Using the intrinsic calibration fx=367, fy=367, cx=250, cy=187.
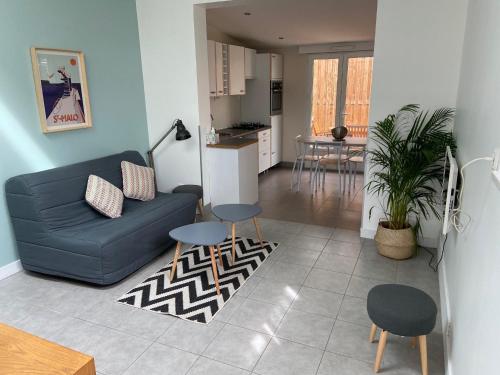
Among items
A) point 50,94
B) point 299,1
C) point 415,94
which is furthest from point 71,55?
point 415,94

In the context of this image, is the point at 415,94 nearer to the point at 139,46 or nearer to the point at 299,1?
the point at 299,1

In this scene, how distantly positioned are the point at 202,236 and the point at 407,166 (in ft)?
5.63

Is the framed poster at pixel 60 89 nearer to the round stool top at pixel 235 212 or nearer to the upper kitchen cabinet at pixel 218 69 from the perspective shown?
the round stool top at pixel 235 212

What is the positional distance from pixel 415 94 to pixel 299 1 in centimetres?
163

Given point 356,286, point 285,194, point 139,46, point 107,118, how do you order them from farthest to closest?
point 285,194 → point 139,46 → point 107,118 → point 356,286

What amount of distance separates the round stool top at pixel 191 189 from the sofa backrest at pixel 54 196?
0.92m

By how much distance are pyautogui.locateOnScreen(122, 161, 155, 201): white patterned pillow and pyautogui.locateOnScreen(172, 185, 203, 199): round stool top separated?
41 centimetres

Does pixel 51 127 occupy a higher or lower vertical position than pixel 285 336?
higher

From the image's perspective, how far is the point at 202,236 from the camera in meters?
2.73

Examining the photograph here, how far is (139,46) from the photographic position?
4.04 metres

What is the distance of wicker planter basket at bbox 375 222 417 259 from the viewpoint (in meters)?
3.07

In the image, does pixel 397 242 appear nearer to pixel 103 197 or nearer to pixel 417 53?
pixel 417 53

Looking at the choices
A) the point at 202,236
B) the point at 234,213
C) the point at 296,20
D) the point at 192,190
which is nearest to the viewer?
the point at 202,236

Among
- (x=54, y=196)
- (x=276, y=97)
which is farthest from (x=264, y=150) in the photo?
(x=54, y=196)
